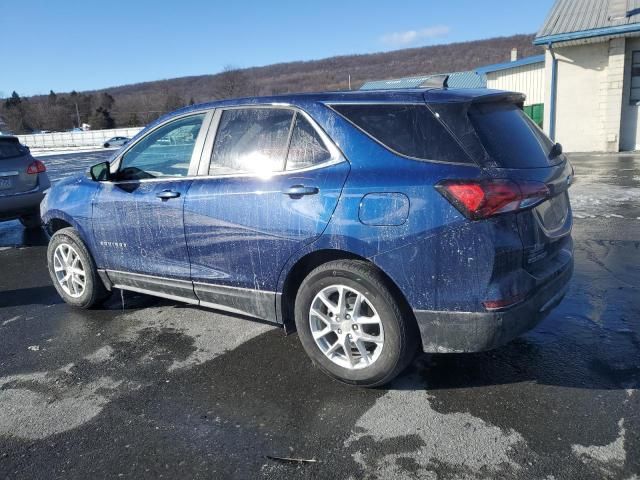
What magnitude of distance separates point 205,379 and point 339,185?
1.55 meters

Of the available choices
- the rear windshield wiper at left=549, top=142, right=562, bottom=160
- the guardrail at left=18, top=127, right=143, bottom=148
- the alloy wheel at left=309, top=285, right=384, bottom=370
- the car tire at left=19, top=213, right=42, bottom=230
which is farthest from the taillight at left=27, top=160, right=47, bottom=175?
the guardrail at left=18, top=127, right=143, bottom=148

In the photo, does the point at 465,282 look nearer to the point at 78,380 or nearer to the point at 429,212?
the point at 429,212

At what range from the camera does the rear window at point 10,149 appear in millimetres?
8187

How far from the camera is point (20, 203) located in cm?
812

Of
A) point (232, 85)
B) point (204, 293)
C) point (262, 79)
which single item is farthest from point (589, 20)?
point (262, 79)

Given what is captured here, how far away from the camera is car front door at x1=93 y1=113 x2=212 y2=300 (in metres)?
3.99

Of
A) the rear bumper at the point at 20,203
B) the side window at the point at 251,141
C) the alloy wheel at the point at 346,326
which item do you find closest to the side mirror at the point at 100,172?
the side window at the point at 251,141

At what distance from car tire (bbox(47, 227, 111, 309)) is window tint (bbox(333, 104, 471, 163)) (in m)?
2.79

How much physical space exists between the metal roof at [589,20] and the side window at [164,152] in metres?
13.9

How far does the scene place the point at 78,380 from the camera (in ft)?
11.9

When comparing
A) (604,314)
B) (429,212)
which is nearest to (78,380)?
(429,212)

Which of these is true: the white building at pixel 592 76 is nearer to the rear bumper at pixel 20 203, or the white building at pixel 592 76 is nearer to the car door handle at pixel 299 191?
the rear bumper at pixel 20 203

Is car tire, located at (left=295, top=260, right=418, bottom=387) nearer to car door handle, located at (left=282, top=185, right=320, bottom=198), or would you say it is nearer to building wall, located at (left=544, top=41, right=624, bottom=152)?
car door handle, located at (left=282, top=185, right=320, bottom=198)

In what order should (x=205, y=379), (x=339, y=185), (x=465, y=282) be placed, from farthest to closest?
(x=205, y=379), (x=339, y=185), (x=465, y=282)
